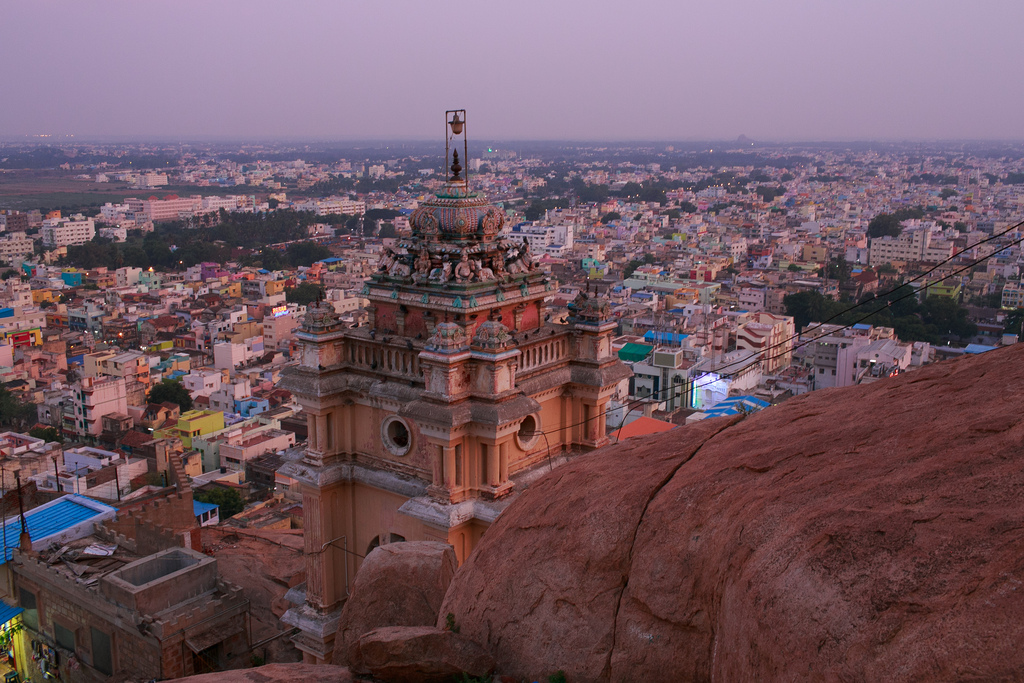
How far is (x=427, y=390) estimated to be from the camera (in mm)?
7516

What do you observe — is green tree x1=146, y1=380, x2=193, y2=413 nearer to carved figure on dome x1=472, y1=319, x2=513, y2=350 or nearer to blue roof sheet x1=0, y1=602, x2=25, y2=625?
blue roof sheet x1=0, y1=602, x2=25, y2=625

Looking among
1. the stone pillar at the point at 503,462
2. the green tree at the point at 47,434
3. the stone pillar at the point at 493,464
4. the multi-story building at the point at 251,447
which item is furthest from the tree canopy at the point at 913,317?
the stone pillar at the point at 493,464

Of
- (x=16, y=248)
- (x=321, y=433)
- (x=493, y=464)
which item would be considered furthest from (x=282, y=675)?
(x=16, y=248)

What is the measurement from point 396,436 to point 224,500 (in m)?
15.8

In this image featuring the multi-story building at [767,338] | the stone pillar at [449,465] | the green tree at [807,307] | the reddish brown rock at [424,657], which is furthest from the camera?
the green tree at [807,307]

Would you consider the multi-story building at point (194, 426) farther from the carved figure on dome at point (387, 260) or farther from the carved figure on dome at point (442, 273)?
the carved figure on dome at point (442, 273)

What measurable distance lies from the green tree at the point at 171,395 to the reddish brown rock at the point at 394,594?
95.9 feet

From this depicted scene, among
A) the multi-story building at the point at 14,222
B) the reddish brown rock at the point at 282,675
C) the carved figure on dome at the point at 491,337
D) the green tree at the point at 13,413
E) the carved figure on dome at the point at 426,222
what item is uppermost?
the carved figure on dome at the point at 426,222

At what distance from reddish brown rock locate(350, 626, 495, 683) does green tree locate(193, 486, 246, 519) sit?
63.3ft

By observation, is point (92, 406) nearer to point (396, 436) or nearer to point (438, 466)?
point (396, 436)

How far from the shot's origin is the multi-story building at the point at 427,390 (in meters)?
7.64

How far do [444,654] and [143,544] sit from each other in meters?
8.92

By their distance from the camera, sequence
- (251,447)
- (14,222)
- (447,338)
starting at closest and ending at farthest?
(447,338)
(251,447)
(14,222)

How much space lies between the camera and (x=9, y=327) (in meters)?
41.5
